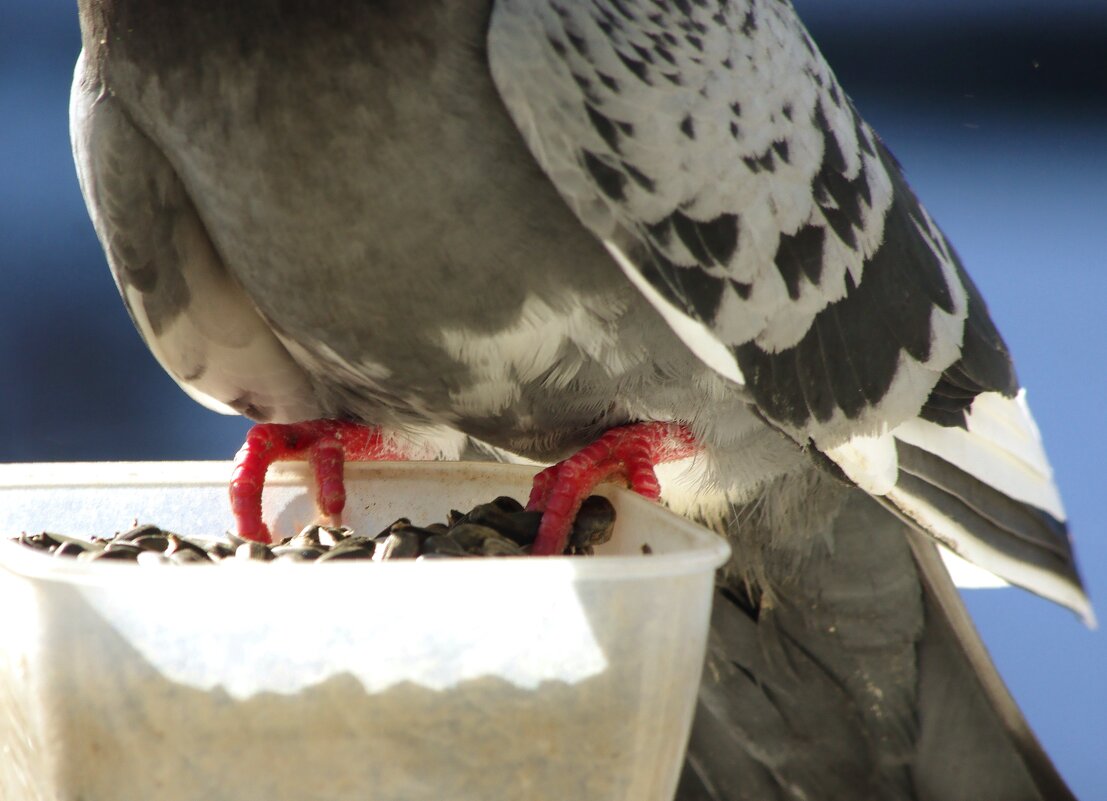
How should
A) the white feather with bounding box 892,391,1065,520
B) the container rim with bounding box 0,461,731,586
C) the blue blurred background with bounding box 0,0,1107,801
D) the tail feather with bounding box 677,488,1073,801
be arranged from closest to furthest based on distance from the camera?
the container rim with bounding box 0,461,731,586 → the white feather with bounding box 892,391,1065,520 → the tail feather with bounding box 677,488,1073,801 → the blue blurred background with bounding box 0,0,1107,801

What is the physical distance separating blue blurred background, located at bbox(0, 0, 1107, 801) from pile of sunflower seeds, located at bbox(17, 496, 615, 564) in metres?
1.04

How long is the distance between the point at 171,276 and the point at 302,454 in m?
0.20

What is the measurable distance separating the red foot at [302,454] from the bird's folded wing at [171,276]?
0.07 m

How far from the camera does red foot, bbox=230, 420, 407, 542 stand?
3.18 feet

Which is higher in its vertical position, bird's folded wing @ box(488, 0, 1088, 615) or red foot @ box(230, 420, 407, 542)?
bird's folded wing @ box(488, 0, 1088, 615)

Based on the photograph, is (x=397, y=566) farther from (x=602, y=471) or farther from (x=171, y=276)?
(x=171, y=276)

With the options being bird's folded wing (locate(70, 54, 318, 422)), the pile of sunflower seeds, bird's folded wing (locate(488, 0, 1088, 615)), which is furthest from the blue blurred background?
the pile of sunflower seeds

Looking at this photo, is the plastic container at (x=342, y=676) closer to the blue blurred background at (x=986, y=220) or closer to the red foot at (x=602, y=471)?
the red foot at (x=602, y=471)

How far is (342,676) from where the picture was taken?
0.61m

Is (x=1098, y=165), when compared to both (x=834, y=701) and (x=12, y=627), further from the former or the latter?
(x=12, y=627)

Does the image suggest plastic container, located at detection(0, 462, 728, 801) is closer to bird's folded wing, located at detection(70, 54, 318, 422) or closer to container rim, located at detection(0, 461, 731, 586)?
container rim, located at detection(0, 461, 731, 586)

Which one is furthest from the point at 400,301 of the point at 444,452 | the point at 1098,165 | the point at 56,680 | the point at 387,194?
the point at 1098,165

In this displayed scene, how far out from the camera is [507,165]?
0.96m

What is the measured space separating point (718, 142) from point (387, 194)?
10.3 inches
